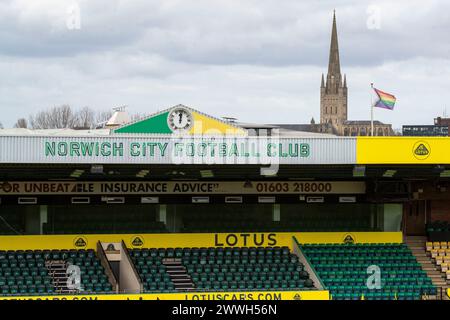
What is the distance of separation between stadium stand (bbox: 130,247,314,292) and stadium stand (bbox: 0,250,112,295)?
1.58 meters

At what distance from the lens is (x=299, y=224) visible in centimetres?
3139

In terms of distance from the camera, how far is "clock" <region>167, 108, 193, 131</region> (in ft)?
130

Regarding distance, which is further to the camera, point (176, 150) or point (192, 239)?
point (192, 239)

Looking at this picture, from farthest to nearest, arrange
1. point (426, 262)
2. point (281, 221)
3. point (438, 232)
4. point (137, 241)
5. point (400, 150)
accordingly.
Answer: point (438, 232) < point (281, 221) < point (426, 262) < point (137, 241) < point (400, 150)

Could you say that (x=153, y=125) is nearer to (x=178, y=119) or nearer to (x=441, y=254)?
(x=178, y=119)

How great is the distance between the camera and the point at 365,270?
95.0 ft

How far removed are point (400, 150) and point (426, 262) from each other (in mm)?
6404

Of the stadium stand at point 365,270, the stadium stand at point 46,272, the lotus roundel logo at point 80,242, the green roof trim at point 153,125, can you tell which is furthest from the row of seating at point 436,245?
the green roof trim at point 153,125

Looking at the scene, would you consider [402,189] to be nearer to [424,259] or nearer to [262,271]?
[424,259]

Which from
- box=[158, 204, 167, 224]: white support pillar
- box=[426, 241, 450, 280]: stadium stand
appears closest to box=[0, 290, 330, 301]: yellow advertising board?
box=[158, 204, 167, 224]: white support pillar

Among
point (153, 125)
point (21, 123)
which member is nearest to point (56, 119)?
point (21, 123)

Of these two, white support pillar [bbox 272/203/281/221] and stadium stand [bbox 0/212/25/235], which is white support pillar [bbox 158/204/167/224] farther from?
stadium stand [bbox 0/212/25/235]
